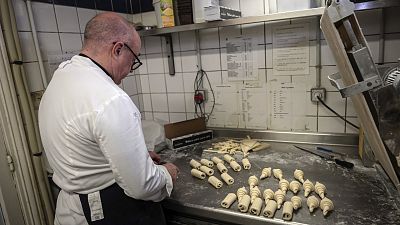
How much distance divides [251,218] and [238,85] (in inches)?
38.2

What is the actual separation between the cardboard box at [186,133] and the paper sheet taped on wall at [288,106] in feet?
1.46

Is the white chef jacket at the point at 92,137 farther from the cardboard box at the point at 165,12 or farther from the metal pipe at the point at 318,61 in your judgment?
the metal pipe at the point at 318,61

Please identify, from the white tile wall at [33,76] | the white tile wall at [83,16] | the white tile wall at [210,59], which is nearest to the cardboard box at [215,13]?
the white tile wall at [210,59]

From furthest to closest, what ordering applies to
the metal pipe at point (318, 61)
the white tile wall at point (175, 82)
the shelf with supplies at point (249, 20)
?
the white tile wall at point (175, 82) → the metal pipe at point (318, 61) → the shelf with supplies at point (249, 20)

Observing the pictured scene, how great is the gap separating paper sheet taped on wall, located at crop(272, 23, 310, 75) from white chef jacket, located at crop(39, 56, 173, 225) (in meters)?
0.99

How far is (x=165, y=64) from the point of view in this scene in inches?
76.4

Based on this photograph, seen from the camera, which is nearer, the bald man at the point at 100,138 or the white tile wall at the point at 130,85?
the bald man at the point at 100,138

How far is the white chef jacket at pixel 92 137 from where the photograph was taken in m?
0.82

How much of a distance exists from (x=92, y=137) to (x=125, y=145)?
4.8 inches

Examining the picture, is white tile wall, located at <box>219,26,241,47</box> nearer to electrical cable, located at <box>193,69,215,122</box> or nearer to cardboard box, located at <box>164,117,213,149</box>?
electrical cable, located at <box>193,69,215,122</box>

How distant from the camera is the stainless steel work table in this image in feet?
2.93

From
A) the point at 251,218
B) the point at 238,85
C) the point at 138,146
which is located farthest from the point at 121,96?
the point at 238,85

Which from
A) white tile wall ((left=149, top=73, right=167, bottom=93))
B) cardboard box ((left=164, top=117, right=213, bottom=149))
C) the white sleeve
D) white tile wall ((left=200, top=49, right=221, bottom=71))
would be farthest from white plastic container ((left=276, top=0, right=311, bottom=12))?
the white sleeve

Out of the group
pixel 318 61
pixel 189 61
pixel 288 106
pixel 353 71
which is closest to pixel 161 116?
pixel 189 61
